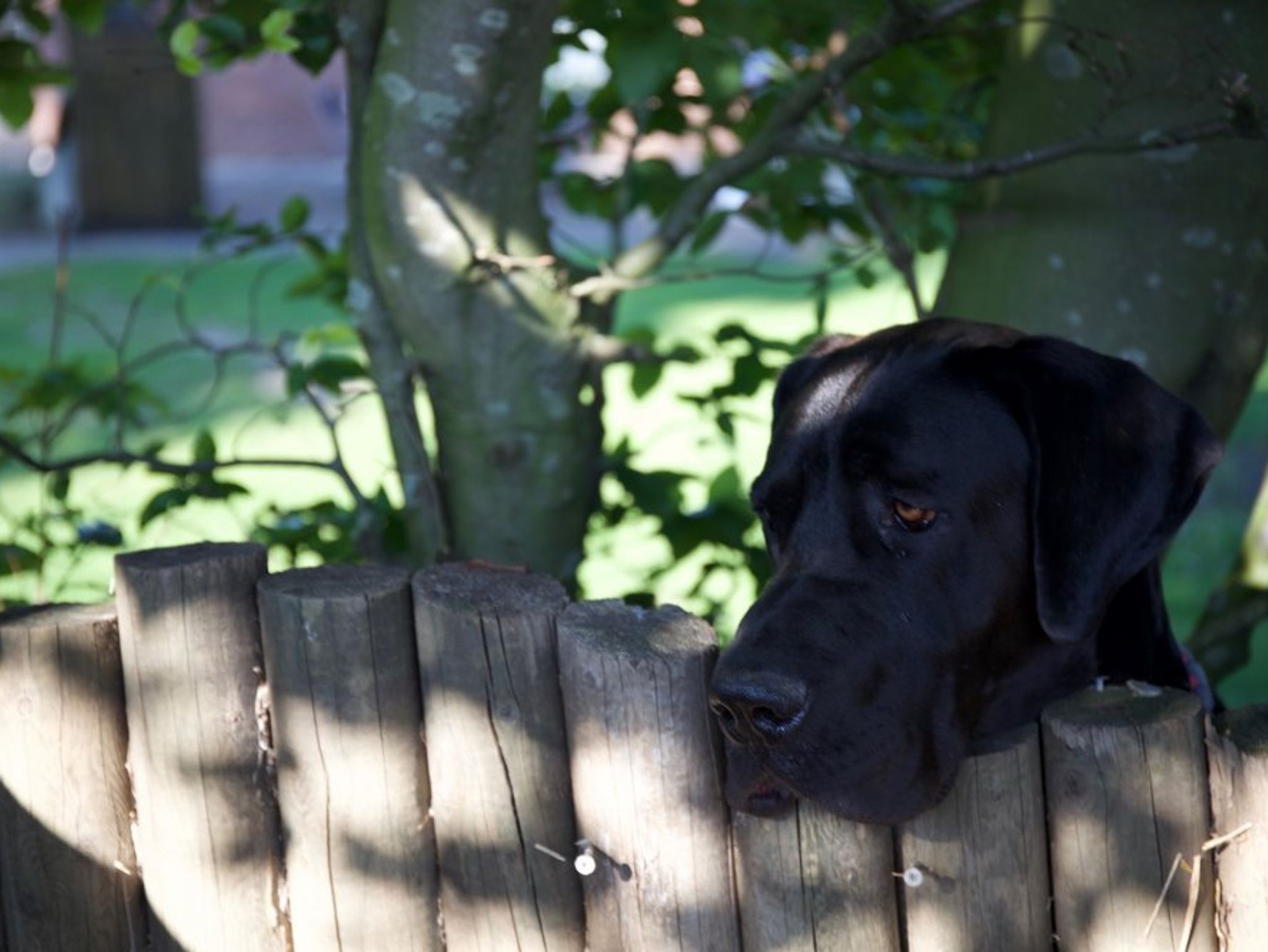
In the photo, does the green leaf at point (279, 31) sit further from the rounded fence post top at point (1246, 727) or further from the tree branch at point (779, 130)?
the rounded fence post top at point (1246, 727)

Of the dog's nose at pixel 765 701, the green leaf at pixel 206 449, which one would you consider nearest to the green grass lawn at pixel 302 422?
the green leaf at pixel 206 449

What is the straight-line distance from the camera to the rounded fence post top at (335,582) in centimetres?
283

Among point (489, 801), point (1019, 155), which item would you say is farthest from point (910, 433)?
point (1019, 155)

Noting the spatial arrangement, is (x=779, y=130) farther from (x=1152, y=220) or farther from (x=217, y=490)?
(x=217, y=490)

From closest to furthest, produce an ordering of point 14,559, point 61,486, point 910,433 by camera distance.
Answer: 1. point 910,433
2. point 14,559
3. point 61,486

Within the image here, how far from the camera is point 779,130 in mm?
3869

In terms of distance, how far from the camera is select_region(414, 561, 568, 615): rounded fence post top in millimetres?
2756

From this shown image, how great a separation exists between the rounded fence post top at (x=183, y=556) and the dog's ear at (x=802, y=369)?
0.99m

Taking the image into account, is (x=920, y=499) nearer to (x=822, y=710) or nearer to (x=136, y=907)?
(x=822, y=710)

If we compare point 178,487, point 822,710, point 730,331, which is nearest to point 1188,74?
point 730,331

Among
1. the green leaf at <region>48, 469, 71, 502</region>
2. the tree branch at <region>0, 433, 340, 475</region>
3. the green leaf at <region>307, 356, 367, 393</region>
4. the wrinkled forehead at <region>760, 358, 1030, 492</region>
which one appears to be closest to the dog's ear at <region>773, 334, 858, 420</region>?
the wrinkled forehead at <region>760, 358, 1030, 492</region>

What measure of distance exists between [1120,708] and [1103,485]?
1.14ft

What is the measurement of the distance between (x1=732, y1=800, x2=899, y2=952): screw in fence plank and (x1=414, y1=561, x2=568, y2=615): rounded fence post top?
471mm

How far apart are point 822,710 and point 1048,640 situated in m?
0.52
